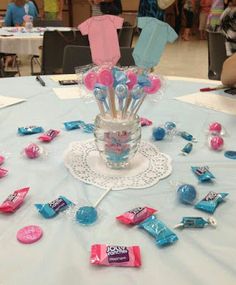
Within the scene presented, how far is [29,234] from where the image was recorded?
2.24 feet

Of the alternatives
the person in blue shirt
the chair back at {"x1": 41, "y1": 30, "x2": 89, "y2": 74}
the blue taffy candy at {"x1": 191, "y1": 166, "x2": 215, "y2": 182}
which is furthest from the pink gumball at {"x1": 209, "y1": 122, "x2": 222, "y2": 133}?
the person in blue shirt

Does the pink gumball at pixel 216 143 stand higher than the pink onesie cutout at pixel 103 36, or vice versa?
the pink onesie cutout at pixel 103 36

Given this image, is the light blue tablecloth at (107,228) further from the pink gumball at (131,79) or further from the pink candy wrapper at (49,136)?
the pink gumball at (131,79)

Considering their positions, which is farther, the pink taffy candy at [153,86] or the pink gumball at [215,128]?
the pink gumball at [215,128]

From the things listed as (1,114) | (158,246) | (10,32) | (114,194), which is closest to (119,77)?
(114,194)

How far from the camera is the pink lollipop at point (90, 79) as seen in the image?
2.83ft

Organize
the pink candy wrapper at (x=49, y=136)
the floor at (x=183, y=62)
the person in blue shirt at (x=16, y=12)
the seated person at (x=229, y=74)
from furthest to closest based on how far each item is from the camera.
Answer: the floor at (x=183, y=62) < the person in blue shirt at (x=16, y=12) < the seated person at (x=229, y=74) < the pink candy wrapper at (x=49, y=136)

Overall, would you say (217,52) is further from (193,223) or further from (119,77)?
(193,223)

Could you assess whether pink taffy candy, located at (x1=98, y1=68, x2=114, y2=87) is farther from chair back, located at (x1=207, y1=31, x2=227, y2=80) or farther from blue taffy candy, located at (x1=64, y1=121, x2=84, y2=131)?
chair back, located at (x1=207, y1=31, x2=227, y2=80)

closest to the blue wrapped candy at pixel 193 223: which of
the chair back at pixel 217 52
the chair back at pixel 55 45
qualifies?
the chair back at pixel 217 52

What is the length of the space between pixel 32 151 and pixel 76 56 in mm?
1192

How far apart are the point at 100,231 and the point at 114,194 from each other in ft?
0.44

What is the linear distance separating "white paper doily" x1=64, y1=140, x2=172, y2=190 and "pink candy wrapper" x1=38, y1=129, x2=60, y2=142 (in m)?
0.07

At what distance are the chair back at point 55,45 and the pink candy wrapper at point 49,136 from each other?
1.97m
